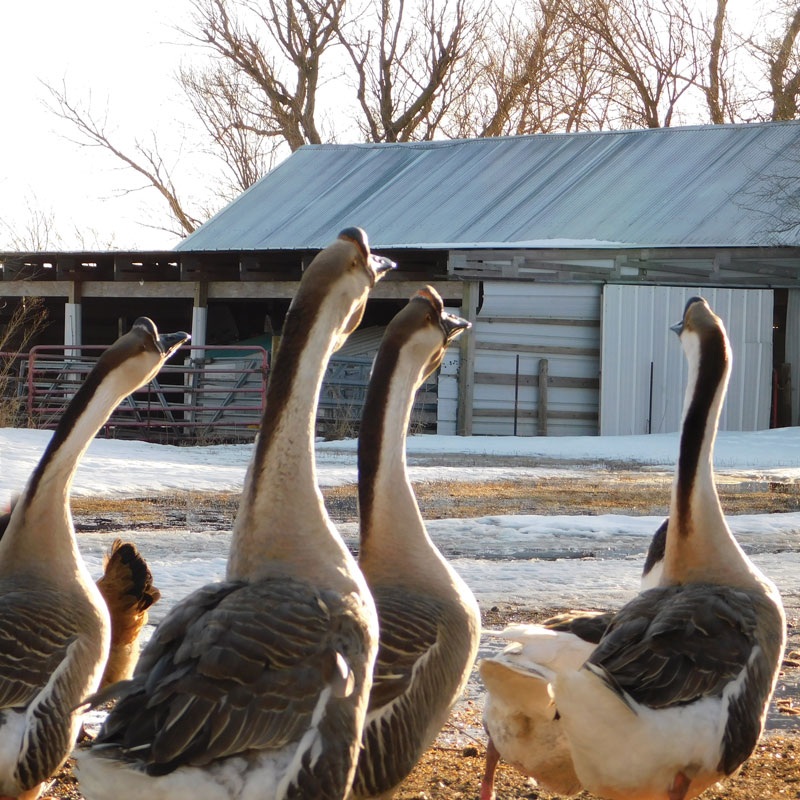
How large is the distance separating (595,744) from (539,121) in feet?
132

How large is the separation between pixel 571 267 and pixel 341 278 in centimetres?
2030

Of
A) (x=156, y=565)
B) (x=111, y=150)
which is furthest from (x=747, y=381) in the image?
(x=111, y=150)

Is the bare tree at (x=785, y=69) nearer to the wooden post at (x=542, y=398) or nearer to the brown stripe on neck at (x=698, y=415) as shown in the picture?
the wooden post at (x=542, y=398)

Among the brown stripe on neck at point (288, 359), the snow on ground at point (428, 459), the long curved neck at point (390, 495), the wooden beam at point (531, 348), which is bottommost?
the snow on ground at point (428, 459)

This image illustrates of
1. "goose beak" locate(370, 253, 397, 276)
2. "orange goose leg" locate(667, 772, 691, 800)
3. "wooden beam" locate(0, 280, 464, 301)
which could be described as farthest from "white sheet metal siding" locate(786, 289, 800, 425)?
"goose beak" locate(370, 253, 397, 276)

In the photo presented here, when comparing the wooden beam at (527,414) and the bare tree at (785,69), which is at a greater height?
the bare tree at (785,69)

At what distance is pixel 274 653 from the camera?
3.04 metres

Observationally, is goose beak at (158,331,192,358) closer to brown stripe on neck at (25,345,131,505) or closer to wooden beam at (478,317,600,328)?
brown stripe on neck at (25,345,131,505)

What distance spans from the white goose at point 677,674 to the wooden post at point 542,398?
63.7 feet

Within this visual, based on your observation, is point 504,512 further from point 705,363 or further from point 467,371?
point 467,371

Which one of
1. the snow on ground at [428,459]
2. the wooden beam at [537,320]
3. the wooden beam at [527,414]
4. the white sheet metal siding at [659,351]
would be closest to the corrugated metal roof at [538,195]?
the white sheet metal siding at [659,351]

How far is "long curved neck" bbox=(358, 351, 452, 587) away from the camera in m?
4.24

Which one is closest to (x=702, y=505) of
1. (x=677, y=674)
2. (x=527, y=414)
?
(x=677, y=674)

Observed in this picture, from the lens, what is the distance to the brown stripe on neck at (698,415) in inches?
173
